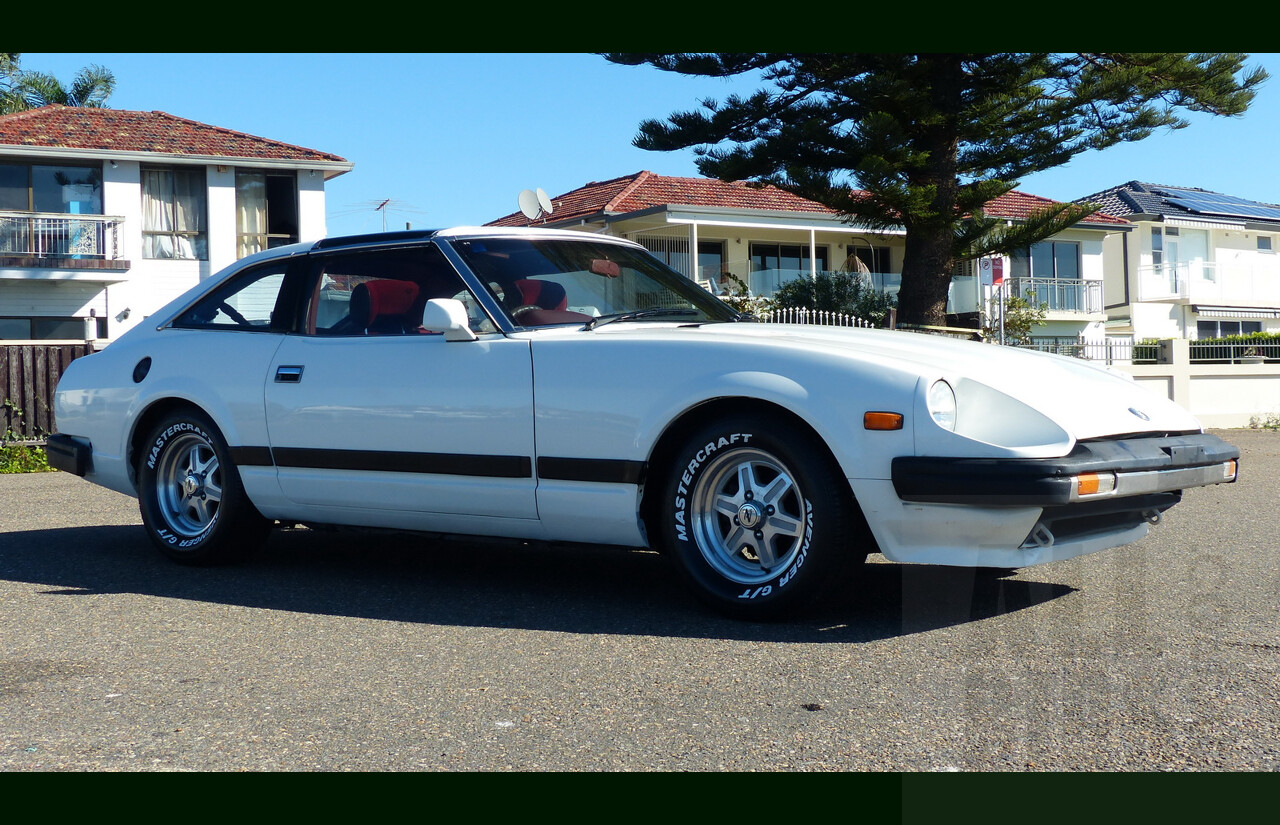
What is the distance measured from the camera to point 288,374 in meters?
5.80

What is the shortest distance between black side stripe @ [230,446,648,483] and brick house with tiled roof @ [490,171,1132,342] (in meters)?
24.0

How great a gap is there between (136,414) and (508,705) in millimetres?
3561

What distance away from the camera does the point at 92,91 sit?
48594mm

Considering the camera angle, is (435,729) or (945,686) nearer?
(435,729)

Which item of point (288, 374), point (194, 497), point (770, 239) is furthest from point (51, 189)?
point (288, 374)

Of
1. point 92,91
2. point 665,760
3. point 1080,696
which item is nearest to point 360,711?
point 665,760

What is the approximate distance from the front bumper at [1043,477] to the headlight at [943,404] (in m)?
0.14

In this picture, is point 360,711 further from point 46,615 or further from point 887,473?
point 46,615

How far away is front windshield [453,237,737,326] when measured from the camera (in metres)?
5.41

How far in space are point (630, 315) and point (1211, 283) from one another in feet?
148

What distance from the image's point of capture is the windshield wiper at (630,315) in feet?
17.4

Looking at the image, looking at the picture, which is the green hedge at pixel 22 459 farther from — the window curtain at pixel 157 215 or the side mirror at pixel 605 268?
the window curtain at pixel 157 215

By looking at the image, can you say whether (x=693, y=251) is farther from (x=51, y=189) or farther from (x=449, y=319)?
(x=449, y=319)

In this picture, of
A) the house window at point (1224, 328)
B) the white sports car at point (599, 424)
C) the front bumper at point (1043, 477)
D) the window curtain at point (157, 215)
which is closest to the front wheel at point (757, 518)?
the white sports car at point (599, 424)
